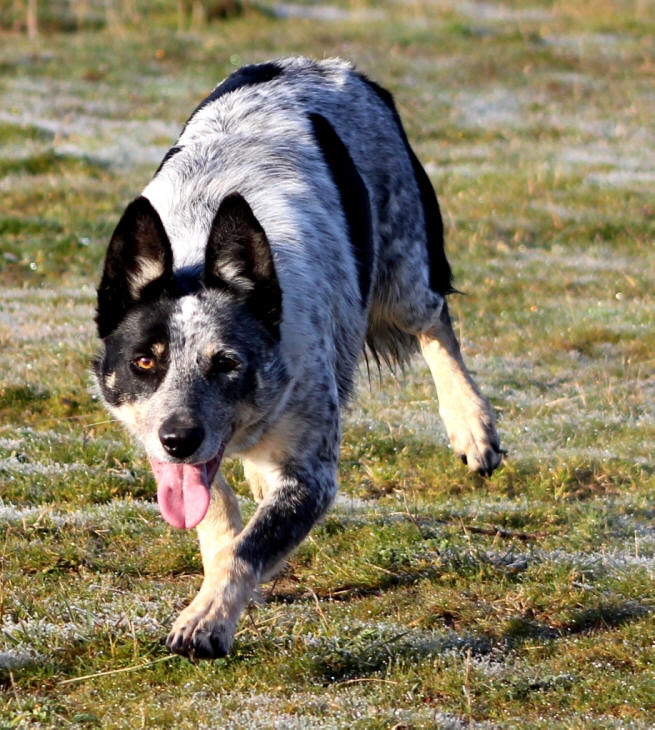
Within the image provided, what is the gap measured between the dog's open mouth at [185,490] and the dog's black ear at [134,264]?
63 centimetres

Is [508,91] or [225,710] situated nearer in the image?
[225,710]

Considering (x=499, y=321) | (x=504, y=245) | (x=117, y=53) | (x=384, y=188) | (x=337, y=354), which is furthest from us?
(x=117, y=53)

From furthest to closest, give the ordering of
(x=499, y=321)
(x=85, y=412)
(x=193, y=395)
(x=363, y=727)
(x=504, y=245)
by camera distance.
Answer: (x=504, y=245), (x=499, y=321), (x=85, y=412), (x=193, y=395), (x=363, y=727)

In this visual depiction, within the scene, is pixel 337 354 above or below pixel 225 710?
above

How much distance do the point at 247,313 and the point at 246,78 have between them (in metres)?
2.19

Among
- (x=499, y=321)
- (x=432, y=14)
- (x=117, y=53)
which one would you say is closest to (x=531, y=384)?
(x=499, y=321)

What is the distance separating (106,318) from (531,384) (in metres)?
4.29

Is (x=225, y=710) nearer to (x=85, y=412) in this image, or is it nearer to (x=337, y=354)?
(x=337, y=354)

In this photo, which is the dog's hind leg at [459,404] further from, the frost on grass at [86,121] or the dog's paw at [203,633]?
the frost on grass at [86,121]

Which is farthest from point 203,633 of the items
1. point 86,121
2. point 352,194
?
point 86,121

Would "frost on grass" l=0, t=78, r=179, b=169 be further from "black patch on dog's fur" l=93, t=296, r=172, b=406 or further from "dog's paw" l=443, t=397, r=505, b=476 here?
"black patch on dog's fur" l=93, t=296, r=172, b=406

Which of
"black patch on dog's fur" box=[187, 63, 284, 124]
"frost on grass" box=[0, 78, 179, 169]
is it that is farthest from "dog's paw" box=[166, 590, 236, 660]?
"frost on grass" box=[0, 78, 179, 169]

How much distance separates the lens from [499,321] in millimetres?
10023

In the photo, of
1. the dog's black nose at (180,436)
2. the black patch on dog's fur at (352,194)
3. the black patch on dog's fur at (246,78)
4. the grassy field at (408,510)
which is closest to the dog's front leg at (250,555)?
the grassy field at (408,510)
